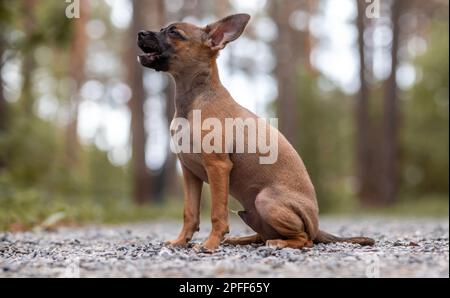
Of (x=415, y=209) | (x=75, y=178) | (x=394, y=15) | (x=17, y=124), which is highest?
(x=394, y=15)

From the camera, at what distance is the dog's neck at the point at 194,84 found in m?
6.53

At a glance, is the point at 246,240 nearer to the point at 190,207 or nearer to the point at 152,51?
the point at 190,207

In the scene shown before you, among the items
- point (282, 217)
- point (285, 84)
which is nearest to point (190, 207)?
point (282, 217)

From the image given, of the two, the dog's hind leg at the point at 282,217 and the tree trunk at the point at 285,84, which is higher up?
the tree trunk at the point at 285,84

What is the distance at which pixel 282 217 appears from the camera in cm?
601

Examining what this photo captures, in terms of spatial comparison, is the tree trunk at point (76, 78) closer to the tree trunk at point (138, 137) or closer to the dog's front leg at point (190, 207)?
the tree trunk at point (138, 137)

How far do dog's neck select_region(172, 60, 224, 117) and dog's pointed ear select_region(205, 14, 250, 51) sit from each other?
0.25 meters

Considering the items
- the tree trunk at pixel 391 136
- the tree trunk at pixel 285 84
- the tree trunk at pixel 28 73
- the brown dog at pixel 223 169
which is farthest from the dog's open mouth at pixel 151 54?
the tree trunk at pixel 391 136

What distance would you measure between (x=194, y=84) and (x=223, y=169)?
1.03 metres

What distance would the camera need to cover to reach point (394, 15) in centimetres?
Answer: 2375

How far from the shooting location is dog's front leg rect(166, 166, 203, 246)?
6.59 meters
